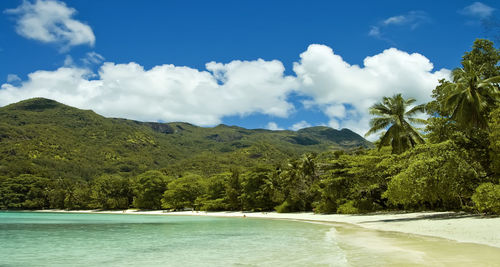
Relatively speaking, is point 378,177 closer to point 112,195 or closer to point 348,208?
point 348,208

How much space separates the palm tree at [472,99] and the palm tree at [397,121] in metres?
9.55

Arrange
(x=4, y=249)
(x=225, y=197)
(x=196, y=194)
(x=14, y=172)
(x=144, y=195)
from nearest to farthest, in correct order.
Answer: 1. (x=4, y=249)
2. (x=225, y=197)
3. (x=196, y=194)
4. (x=144, y=195)
5. (x=14, y=172)

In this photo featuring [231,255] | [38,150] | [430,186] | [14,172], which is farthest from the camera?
[38,150]

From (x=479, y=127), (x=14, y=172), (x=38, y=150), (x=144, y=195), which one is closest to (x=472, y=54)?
(x=479, y=127)

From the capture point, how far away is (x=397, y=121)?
114ft

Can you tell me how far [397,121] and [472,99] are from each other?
1184cm

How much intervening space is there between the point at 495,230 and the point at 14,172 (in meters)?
156

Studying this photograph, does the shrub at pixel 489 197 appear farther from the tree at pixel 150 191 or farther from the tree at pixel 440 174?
the tree at pixel 150 191

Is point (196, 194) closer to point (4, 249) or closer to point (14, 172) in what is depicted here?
point (4, 249)

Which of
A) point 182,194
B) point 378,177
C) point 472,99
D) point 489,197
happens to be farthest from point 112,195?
point 489,197

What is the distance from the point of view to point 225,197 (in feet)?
236

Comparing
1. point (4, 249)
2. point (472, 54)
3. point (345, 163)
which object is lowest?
point (4, 249)

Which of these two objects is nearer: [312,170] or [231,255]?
[231,255]

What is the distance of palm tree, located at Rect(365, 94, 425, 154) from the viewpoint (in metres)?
35.0
